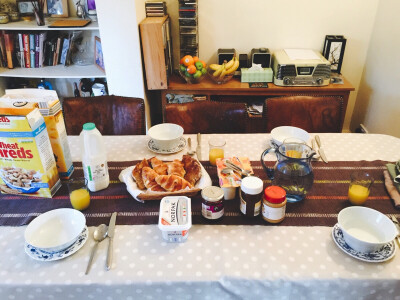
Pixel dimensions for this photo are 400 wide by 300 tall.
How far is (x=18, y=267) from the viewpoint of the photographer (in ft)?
3.16

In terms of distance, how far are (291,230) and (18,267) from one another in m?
0.78

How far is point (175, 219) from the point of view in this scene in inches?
40.6

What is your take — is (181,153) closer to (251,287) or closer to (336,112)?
(251,287)

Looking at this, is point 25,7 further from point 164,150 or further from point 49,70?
point 164,150

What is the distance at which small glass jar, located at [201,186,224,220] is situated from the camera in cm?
106

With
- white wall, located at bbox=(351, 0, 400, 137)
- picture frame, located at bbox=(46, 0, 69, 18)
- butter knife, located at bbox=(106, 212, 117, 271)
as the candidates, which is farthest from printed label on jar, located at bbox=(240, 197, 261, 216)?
picture frame, located at bbox=(46, 0, 69, 18)

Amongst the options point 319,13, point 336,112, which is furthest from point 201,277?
point 319,13

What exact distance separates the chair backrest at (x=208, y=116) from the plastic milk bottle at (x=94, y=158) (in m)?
0.61

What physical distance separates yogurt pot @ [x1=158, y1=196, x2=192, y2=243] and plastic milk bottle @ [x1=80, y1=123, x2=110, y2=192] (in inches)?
10.4

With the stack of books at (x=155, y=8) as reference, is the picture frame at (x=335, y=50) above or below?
below

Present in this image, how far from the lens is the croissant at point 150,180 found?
1.18 meters

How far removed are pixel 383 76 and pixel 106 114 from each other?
197 cm

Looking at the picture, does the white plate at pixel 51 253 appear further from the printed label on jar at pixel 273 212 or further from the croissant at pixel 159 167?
the printed label on jar at pixel 273 212

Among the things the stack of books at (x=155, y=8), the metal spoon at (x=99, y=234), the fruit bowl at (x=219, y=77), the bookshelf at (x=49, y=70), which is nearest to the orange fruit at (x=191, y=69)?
the fruit bowl at (x=219, y=77)
